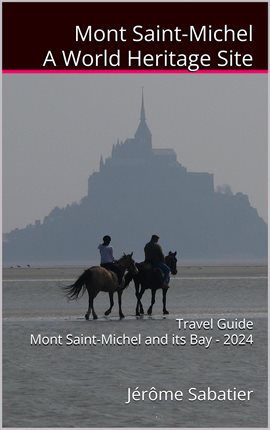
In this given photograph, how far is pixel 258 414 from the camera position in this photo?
14.6 m

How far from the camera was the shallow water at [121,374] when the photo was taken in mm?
14359

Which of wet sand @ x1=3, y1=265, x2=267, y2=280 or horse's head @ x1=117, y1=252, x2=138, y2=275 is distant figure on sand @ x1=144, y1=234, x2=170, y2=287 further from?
wet sand @ x1=3, y1=265, x2=267, y2=280

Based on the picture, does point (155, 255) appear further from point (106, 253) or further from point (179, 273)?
point (179, 273)

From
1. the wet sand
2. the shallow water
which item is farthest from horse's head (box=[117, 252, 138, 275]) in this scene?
the wet sand

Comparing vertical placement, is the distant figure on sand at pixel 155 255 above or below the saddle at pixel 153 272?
above

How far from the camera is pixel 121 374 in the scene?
1811 centimetres

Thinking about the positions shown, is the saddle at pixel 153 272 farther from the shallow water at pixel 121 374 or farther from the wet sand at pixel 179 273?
the wet sand at pixel 179 273

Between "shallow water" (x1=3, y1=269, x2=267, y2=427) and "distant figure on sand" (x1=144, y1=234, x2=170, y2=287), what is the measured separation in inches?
45.3

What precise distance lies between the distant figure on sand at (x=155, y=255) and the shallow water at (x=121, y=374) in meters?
1.15

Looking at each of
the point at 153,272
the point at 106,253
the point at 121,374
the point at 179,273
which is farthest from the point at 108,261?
the point at 179,273

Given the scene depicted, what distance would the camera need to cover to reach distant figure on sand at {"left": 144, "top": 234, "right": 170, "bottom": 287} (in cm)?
2769

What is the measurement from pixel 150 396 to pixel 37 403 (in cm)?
143

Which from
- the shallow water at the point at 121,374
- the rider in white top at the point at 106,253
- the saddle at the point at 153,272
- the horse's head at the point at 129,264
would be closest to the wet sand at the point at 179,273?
the saddle at the point at 153,272

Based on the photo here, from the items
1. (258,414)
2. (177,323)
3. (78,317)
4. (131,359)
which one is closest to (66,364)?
(131,359)
